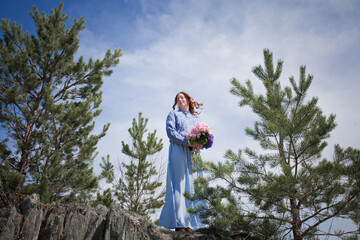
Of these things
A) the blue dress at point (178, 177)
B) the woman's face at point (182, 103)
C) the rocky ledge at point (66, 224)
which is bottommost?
the rocky ledge at point (66, 224)

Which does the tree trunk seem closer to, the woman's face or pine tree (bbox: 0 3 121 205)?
the woman's face

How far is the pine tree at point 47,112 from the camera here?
17.9 ft

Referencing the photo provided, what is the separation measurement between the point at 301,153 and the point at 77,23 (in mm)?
6542

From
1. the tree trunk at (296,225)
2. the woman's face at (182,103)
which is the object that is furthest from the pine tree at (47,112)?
the tree trunk at (296,225)

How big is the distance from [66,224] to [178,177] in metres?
1.76

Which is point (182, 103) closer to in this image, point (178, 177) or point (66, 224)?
point (178, 177)

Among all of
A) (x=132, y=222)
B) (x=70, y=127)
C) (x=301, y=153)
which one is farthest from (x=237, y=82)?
(x=70, y=127)

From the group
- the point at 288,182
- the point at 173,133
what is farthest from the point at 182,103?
the point at 288,182

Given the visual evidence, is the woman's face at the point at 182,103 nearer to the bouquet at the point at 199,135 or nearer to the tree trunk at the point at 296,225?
the bouquet at the point at 199,135

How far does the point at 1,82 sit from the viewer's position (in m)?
5.97

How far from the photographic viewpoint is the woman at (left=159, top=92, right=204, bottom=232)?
358cm

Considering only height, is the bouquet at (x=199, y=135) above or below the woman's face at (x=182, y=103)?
below

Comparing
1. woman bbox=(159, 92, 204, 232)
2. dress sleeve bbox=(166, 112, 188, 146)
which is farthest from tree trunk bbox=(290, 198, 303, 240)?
dress sleeve bbox=(166, 112, 188, 146)

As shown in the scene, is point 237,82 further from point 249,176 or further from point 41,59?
point 41,59
